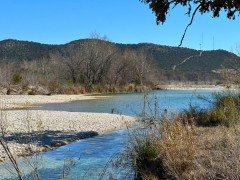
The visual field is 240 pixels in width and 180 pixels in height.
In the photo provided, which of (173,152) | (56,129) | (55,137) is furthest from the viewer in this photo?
(56,129)

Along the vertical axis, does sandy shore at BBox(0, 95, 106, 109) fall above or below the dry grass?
below

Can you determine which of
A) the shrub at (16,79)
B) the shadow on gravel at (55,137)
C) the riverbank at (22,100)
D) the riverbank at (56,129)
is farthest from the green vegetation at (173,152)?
the shrub at (16,79)

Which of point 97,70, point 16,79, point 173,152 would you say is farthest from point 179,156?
point 97,70

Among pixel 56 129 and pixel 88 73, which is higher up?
pixel 88 73

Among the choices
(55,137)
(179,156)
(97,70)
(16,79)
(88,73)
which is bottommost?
(55,137)

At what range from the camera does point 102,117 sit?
23.3m

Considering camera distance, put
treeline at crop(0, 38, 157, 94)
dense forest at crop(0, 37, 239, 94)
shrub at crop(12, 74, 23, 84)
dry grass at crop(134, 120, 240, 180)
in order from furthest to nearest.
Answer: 1. treeline at crop(0, 38, 157, 94)
2. dense forest at crop(0, 37, 239, 94)
3. shrub at crop(12, 74, 23, 84)
4. dry grass at crop(134, 120, 240, 180)

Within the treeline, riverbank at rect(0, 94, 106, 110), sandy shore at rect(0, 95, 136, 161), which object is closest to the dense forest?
the treeline

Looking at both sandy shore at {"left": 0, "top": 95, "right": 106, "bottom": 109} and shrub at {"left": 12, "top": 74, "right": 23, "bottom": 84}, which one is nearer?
sandy shore at {"left": 0, "top": 95, "right": 106, "bottom": 109}

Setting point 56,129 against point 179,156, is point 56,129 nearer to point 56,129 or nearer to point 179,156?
point 56,129

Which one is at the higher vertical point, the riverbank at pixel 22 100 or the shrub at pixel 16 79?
the shrub at pixel 16 79

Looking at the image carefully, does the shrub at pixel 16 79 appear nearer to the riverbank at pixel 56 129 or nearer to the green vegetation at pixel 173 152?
the riverbank at pixel 56 129

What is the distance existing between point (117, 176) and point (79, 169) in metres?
1.63

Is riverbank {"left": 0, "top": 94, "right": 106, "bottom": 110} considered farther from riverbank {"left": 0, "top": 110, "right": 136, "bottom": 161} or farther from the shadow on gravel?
the shadow on gravel
